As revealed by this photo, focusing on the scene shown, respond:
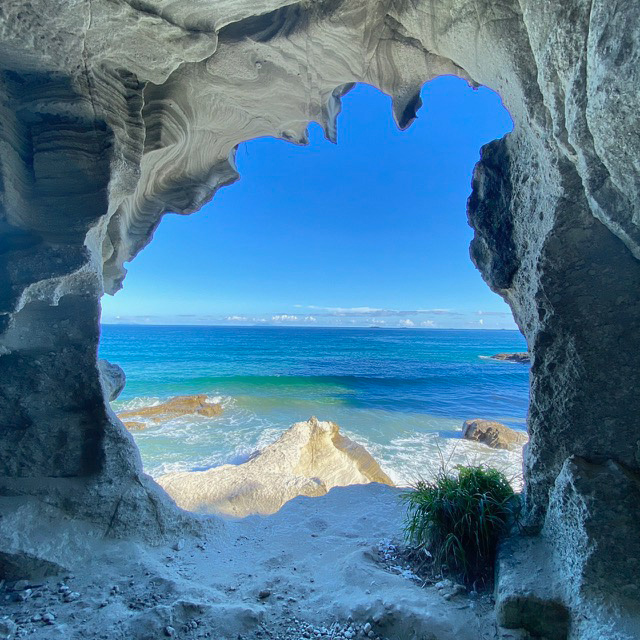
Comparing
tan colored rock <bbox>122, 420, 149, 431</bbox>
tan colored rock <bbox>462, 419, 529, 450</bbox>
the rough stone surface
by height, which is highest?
the rough stone surface

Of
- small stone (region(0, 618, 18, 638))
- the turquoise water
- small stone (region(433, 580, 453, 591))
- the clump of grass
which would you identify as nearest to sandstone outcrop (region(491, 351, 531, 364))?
the turquoise water

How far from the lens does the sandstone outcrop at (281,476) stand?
5641mm

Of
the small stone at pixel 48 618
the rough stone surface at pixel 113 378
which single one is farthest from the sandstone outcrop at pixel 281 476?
the small stone at pixel 48 618

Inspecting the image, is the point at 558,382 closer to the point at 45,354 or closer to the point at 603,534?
the point at 603,534

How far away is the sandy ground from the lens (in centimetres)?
225

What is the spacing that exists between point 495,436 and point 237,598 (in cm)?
935

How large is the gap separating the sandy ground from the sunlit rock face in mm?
438

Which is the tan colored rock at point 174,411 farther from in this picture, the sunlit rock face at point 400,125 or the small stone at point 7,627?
the small stone at point 7,627

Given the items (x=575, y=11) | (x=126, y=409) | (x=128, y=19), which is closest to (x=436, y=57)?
(x=575, y=11)

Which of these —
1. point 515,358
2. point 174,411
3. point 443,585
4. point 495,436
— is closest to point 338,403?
point 174,411

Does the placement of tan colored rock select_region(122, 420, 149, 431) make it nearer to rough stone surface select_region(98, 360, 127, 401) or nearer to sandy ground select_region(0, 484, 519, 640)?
rough stone surface select_region(98, 360, 127, 401)

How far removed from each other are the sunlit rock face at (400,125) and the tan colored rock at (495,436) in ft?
27.0

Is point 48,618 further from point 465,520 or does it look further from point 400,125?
point 400,125

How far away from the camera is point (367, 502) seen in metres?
4.69
